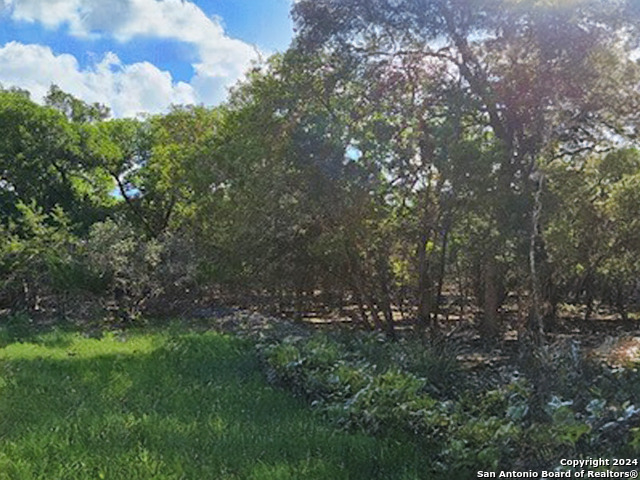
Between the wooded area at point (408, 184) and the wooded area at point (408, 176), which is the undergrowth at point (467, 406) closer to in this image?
the wooded area at point (408, 184)

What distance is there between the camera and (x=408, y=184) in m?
13.0

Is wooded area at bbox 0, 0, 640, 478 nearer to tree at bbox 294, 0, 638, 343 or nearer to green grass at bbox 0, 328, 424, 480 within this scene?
tree at bbox 294, 0, 638, 343

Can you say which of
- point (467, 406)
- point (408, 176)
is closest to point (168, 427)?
point (467, 406)

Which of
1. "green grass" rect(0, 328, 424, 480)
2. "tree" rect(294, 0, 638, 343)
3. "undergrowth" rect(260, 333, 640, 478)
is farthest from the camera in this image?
"tree" rect(294, 0, 638, 343)

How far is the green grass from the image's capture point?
183 inches

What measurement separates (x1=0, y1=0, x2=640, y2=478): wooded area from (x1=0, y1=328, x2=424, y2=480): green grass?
2.58 m

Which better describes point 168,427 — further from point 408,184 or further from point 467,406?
point 408,184

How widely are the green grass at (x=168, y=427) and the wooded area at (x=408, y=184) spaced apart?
258 centimetres

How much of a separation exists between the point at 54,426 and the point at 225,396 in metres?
2.06

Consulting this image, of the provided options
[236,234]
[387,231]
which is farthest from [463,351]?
[236,234]

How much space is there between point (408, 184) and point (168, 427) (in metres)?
8.51

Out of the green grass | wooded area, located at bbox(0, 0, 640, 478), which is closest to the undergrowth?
the green grass

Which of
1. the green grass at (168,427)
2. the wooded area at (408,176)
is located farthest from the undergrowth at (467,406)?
the wooded area at (408,176)

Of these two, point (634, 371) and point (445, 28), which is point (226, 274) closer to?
point (445, 28)
